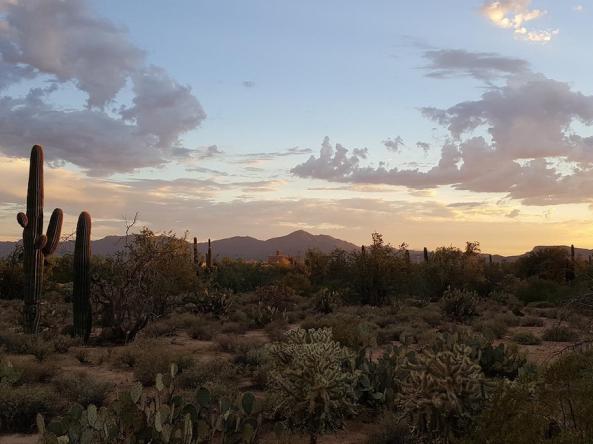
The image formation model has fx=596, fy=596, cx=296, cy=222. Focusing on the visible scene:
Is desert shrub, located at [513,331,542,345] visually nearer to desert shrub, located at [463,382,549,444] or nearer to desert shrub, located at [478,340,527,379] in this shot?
desert shrub, located at [478,340,527,379]

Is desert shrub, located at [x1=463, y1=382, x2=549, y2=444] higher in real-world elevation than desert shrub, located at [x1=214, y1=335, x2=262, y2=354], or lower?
higher

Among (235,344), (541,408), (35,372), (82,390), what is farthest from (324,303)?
(541,408)

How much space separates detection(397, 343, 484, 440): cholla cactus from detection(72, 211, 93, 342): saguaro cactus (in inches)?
448

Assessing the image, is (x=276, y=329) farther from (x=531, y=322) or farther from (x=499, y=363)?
(x=531, y=322)

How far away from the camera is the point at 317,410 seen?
26.2 ft

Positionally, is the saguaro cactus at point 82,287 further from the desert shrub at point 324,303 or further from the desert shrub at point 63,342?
the desert shrub at point 324,303

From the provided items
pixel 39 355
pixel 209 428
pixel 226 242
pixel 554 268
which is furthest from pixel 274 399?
pixel 226 242

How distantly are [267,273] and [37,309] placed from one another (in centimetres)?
2161

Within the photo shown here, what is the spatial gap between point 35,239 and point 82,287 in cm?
226

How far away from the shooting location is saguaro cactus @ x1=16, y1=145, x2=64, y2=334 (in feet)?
55.1

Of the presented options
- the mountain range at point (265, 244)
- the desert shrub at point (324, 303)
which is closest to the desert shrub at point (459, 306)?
the desert shrub at point (324, 303)

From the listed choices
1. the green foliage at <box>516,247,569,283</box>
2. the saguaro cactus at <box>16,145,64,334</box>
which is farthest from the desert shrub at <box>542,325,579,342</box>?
the green foliage at <box>516,247,569,283</box>

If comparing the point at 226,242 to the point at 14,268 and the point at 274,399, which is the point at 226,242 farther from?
the point at 274,399

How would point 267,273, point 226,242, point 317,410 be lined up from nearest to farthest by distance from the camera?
point 317,410
point 267,273
point 226,242
